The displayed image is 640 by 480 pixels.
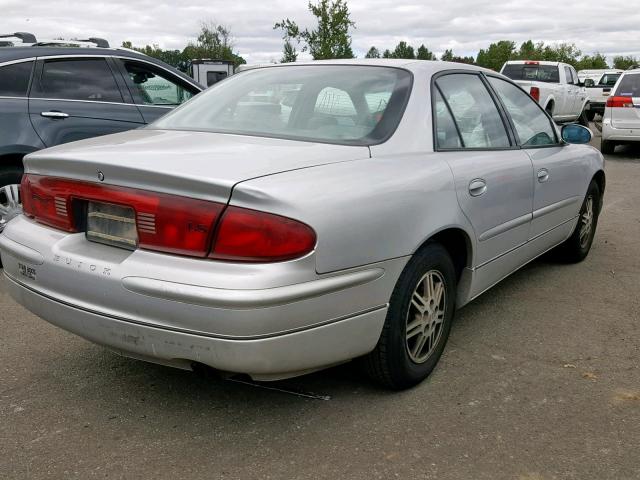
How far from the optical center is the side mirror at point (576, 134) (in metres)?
4.67

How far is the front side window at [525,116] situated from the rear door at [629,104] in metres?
8.47

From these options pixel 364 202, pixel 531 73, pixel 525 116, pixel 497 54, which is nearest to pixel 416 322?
pixel 364 202

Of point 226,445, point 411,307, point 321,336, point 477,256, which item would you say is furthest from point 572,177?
point 226,445

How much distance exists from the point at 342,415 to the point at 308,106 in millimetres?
1457

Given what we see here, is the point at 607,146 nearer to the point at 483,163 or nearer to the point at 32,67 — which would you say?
the point at 483,163

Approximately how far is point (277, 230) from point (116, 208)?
0.68m

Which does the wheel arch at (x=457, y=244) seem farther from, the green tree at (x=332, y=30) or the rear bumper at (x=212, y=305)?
the green tree at (x=332, y=30)

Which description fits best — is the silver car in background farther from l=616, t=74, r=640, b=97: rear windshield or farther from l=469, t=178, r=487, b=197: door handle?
l=469, t=178, r=487, b=197: door handle

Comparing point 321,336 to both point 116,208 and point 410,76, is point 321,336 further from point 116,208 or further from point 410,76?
point 410,76

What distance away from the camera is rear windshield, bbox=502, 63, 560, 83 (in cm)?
1607

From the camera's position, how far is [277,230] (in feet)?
7.36

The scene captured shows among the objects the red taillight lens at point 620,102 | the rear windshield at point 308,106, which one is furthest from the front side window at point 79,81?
the red taillight lens at point 620,102

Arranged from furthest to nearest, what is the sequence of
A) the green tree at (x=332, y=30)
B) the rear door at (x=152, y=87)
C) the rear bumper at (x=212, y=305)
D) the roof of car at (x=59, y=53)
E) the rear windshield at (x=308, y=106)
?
the green tree at (x=332, y=30), the rear door at (x=152, y=87), the roof of car at (x=59, y=53), the rear windshield at (x=308, y=106), the rear bumper at (x=212, y=305)

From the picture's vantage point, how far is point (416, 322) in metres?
2.94
